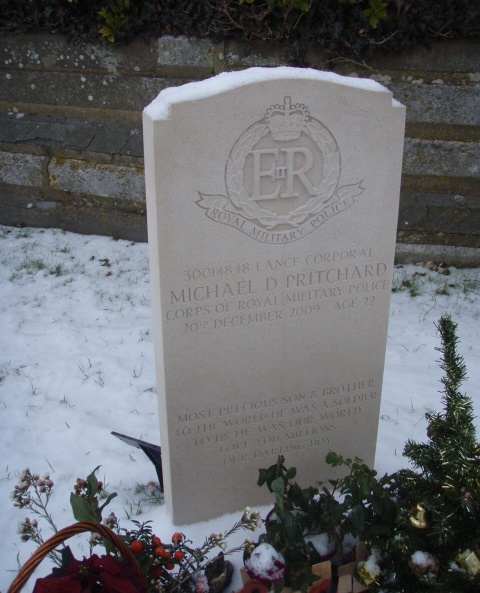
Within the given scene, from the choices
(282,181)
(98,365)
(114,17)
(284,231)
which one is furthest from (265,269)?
(114,17)

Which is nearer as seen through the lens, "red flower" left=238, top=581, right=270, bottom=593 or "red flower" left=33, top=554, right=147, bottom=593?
"red flower" left=33, top=554, right=147, bottom=593

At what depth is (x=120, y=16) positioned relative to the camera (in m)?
4.22

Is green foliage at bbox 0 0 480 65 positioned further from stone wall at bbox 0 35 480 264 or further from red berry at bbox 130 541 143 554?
red berry at bbox 130 541 143 554

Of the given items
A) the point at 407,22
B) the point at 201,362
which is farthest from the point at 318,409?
the point at 407,22

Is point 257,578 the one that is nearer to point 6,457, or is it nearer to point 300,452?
point 300,452

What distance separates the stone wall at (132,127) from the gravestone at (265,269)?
2220 millimetres

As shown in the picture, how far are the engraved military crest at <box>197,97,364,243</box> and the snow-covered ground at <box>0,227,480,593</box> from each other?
3.78ft

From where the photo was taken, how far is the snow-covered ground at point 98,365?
2.68 m

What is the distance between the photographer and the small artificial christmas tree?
184 centimetres

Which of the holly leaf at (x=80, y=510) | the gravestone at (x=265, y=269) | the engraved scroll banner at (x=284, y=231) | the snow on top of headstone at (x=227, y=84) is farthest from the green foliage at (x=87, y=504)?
the snow on top of headstone at (x=227, y=84)

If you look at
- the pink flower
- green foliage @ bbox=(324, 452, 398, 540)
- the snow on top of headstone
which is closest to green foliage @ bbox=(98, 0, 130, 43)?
the snow on top of headstone

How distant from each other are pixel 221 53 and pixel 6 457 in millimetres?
2990

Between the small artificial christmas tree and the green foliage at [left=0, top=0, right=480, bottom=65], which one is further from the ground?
the green foliage at [left=0, top=0, right=480, bottom=65]

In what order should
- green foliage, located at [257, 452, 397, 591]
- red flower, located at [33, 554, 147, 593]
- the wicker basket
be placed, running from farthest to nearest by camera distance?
green foliage, located at [257, 452, 397, 591] → red flower, located at [33, 554, 147, 593] → the wicker basket
